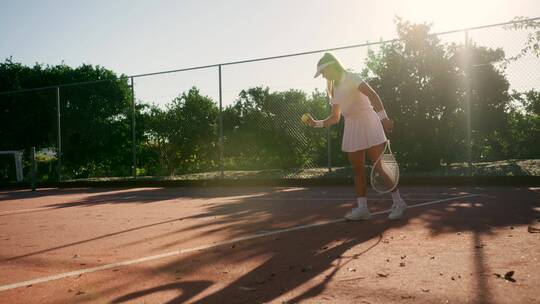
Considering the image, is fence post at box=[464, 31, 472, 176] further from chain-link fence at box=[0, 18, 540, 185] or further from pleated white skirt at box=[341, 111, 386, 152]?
pleated white skirt at box=[341, 111, 386, 152]

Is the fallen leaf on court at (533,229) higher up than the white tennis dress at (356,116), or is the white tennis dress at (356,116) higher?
the white tennis dress at (356,116)

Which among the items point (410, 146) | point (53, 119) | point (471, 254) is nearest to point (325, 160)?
point (410, 146)

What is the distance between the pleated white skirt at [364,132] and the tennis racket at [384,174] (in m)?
0.15

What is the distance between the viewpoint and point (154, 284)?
305 centimetres

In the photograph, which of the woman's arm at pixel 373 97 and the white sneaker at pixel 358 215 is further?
the white sneaker at pixel 358 215

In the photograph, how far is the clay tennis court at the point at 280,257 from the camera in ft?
9.08

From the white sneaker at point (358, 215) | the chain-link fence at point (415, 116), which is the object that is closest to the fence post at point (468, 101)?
the chain-link fence at point (415, 116)

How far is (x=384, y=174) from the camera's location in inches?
216

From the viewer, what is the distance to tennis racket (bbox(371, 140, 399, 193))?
547 cm

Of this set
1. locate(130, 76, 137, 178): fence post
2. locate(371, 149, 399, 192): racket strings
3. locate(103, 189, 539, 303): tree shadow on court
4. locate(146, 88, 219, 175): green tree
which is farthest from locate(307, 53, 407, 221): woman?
locate(146, 88, 219, 175): green tree

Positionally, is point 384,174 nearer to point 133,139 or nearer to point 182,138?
point 133,139

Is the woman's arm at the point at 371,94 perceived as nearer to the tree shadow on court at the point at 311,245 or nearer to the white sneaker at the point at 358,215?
the white sneaker at the point at 358,215

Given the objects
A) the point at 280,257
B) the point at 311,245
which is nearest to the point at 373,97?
the point at 311,245

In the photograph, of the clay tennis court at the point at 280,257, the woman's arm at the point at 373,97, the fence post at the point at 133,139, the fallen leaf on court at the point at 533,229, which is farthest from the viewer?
the fence post at the point at 133,139
